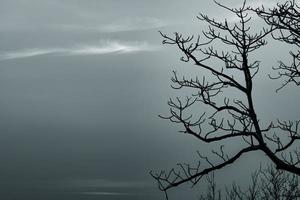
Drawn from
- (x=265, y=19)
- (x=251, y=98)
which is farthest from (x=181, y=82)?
(x=265, y=19)

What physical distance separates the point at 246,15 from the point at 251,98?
141 cm

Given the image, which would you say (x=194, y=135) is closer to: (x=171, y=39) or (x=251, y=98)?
(x=251, y=98)

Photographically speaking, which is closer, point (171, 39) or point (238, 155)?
point (238, 155)

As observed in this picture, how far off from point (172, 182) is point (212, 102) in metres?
1.35

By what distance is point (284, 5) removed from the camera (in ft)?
27.0

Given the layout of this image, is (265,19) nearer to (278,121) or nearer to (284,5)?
(284,5)

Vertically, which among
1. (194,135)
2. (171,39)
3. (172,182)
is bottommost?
(172,182)

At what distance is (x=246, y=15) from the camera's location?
8523mm

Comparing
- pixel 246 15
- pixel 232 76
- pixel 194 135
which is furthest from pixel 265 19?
pixel 194 135

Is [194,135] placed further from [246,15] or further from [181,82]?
[246,15]

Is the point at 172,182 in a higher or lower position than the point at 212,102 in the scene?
lower

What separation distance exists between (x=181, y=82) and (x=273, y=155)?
5.93 ft

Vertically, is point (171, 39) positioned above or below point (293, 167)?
above

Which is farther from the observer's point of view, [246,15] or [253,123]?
[246,15]
